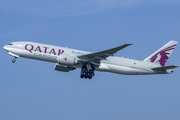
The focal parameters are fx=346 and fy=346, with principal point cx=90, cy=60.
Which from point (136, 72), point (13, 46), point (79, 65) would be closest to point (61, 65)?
point (79, 65)

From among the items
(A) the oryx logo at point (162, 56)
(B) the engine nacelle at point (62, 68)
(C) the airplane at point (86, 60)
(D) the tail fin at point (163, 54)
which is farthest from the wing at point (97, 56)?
(A) the oryx logo at point (162, 56)

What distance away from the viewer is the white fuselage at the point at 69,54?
45219 mm

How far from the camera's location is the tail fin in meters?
49.3

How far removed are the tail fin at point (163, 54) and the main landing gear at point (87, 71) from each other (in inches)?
334

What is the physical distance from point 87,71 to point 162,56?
11.4 m

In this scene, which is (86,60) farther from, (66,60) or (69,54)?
(66,60)

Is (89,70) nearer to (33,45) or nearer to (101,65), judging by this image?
(101,65)

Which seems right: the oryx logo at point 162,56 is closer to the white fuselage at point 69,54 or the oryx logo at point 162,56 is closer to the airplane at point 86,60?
the airplane at point 86,60

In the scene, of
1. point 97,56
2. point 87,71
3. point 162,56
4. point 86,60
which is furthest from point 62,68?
point 162,56

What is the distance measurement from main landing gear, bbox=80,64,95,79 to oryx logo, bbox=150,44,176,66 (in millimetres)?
9025

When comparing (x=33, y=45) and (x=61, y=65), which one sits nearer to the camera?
(x=33, y=45)

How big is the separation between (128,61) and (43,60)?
11.5 metres

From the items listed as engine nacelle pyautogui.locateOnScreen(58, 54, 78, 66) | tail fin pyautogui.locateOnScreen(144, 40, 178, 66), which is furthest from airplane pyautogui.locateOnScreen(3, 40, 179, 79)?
tail fin pyautogui.locateOnScreen(144, 40, 178, 66)

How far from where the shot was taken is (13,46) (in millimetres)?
46281
